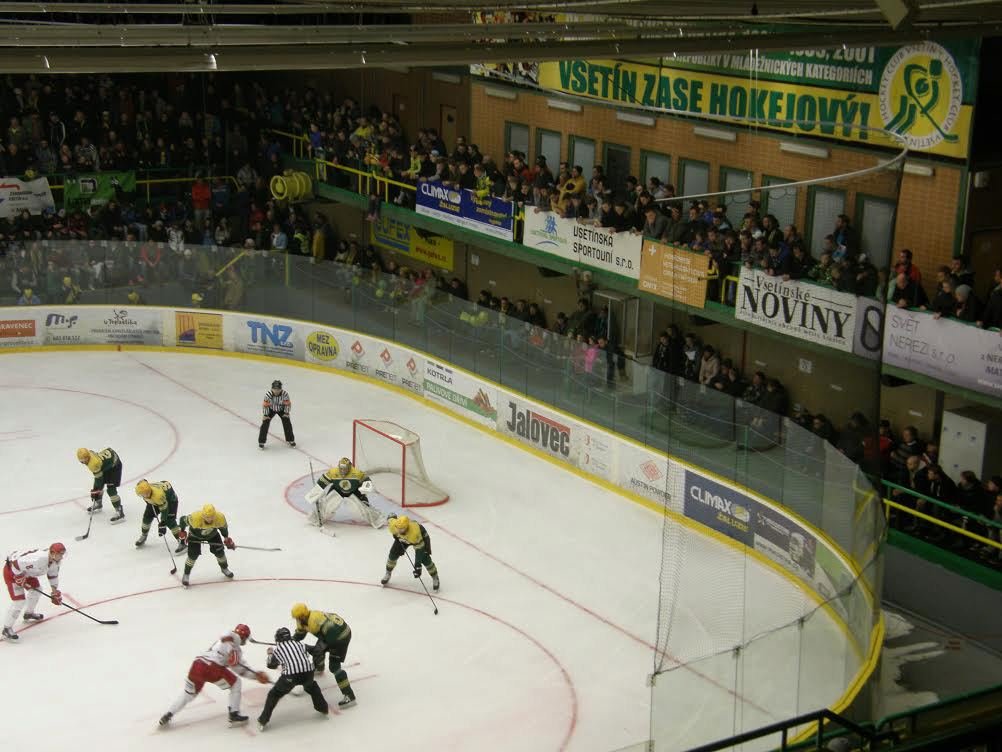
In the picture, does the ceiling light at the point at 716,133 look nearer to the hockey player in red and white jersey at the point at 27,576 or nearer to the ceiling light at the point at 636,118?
the ceiling light at the point at 636,118

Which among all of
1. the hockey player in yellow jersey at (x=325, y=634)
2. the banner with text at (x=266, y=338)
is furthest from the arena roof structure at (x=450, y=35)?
the banner with text at (x=266, y=338)

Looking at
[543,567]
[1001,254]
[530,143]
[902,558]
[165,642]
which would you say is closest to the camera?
[165,642]

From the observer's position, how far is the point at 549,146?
25938 mm

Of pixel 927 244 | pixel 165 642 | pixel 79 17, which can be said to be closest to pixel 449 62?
pixel 165 642

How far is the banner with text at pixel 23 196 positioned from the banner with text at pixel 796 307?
20273 millimetres

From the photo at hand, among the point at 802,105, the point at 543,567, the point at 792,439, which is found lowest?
the point at 543,567

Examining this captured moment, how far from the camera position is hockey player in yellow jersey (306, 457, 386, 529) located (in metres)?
18.0

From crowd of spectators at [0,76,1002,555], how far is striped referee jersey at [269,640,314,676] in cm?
508

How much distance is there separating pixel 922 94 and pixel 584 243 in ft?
20.8

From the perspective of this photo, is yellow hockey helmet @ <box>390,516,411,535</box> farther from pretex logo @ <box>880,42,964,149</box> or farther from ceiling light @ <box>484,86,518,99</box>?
ceiling light @ <box>484,86,518,99</box>

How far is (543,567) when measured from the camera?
17562mm

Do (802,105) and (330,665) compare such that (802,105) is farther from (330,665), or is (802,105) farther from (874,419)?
(330,665)

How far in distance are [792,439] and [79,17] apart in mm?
22006

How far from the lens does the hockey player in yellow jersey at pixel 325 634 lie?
1351 centimetres
